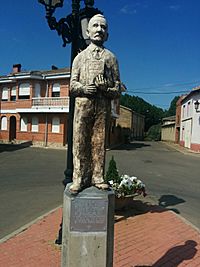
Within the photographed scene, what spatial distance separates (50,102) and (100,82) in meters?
Result: 21.9

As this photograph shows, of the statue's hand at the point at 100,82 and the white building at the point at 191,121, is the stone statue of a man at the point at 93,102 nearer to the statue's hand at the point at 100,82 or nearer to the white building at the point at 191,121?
the statue's hand at the point at 100,82

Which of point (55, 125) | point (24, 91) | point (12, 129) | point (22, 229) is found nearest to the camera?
point (22, 229)

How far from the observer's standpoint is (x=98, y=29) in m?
3.29

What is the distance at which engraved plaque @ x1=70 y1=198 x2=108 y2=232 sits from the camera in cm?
319

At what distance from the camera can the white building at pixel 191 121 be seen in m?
25.7

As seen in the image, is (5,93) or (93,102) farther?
(5,93)

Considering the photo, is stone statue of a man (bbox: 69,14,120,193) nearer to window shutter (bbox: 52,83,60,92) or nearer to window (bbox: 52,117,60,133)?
window (bbox: 52,117,60,133)

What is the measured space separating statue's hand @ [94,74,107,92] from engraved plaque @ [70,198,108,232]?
1.30 metres

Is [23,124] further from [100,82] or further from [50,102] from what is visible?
[100,82]

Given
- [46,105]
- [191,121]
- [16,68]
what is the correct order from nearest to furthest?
[46,105] < [191,121] < [16,68]

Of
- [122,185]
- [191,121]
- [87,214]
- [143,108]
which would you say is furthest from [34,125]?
[143,108]

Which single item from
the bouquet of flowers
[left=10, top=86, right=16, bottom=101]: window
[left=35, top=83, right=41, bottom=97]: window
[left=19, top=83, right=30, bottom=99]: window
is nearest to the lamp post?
the bouquet of flowers

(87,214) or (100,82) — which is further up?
(100,82)

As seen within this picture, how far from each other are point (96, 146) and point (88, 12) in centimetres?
248
